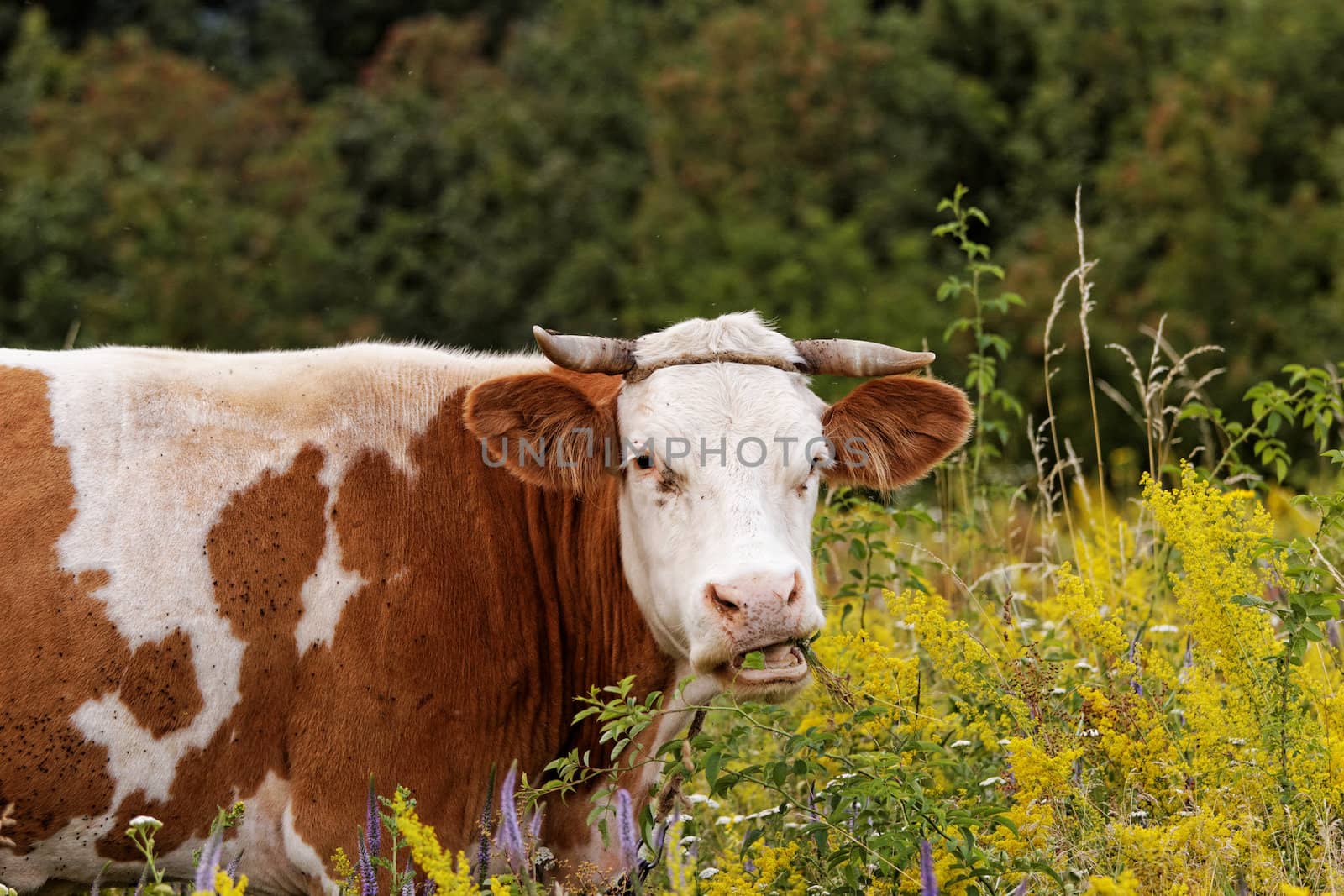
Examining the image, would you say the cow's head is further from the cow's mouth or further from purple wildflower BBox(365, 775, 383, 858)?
purple wildflower BBox(365, 775, 383, 858)

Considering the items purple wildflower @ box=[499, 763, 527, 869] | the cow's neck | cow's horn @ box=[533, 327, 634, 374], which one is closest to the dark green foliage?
the cow's neck

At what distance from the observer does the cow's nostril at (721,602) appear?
4082 millimetres

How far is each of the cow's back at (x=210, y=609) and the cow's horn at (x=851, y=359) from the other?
1134mm

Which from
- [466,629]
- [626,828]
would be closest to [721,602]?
[626,828]

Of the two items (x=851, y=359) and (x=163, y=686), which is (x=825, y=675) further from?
(x=163, y=686)

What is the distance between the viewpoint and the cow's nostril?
408cm

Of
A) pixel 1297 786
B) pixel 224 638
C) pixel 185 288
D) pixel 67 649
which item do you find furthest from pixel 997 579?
pixel 185 288

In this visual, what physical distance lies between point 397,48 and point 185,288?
11.2 meters

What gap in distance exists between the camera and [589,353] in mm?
4629

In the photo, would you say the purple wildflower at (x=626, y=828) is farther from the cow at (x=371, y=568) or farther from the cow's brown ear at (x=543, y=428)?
the cow's brown ear at (x=543, y=428)

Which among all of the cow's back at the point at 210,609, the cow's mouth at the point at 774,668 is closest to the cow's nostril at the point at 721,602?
the cow's mouth at the point at 774,668

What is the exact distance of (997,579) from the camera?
253 inches

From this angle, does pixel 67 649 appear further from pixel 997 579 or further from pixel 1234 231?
pixel 1234 231

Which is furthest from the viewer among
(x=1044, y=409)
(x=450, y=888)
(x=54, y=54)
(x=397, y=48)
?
(x=397, y=48)
